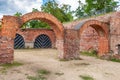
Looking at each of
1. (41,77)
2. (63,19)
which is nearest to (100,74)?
(41,77)

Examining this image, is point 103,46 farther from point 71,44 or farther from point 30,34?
point 30,34

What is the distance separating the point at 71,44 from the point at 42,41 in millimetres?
11943

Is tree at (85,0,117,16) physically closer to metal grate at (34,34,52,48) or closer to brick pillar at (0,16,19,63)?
metal grate at (34,34,52,48)

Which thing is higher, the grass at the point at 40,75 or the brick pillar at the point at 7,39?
the brick pillar at the point at 7,39

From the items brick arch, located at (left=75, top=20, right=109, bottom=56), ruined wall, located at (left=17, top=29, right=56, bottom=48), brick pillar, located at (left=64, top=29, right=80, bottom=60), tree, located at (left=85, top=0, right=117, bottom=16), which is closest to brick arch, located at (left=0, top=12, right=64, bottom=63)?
brick pillar, located at (left=64, top=29, right=80, bottom=60)

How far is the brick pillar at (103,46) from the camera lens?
16.0 metres

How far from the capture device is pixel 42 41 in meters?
25.6

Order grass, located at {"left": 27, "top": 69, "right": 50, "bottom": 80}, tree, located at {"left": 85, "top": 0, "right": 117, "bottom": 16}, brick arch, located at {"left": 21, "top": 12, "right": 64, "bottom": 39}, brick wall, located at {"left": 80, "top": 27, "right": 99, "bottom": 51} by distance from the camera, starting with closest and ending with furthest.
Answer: grass, located at {"left": 27, "top": 69, "right": 50, "bottom": 80} → brick arch, located at {"left": 21, "top": 12, "right": 64, "bottom": 39} → brick wall, located at {"left": 80, "top": 27, "right": 99, "bottom": 51} → tree, located at {"left": 85, "top": 0, "right": 117, "bottom": 16}

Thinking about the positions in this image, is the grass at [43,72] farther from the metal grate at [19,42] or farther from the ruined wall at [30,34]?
the ruined wall at [30,34]

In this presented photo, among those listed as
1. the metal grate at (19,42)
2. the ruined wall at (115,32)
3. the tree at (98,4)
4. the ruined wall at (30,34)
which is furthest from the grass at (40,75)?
the tree at (98,4)

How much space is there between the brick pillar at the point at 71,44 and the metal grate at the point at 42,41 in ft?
38.3

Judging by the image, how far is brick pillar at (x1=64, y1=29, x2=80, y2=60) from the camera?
45.4ft

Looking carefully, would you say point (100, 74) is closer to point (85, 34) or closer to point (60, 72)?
point (60, 72)

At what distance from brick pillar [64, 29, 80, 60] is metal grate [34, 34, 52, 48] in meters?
11.7
